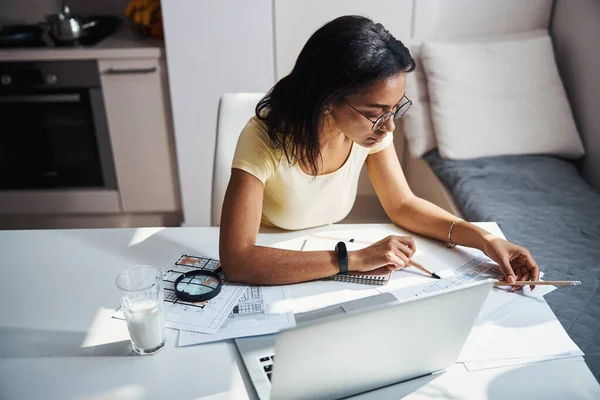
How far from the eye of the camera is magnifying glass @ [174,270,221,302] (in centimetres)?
110

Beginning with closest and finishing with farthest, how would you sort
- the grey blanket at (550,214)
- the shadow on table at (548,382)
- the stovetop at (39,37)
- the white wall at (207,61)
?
the shadow on table at (548,382) → the grey blanket at (550,214) → the white wall at (207,61) → the stovetop at (39,37)

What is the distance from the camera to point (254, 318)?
3.46ft

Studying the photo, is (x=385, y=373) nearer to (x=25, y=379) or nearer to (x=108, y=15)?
(x=25, y=379)

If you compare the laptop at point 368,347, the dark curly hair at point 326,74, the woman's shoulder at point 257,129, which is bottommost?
the laptop at point 368,347

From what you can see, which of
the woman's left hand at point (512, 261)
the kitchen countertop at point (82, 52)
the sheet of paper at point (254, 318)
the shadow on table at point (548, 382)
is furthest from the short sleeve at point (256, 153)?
the kitchen countertop at point (82, 52)

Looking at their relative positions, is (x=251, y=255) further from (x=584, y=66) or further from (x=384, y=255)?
(x=584, y=66)

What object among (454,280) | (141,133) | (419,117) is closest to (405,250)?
(454,280)

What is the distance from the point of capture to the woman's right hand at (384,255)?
1.18 meters

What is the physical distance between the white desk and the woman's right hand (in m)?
0.12

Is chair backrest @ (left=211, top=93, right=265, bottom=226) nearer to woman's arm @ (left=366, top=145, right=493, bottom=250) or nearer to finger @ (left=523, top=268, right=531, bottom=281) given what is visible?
woman's arm @ (left=366, top=145, right=493, bottom=250)

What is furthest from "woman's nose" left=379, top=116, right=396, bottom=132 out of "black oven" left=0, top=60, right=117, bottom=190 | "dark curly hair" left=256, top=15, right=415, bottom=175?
"black oven" left=0, top=60, right=117, bottom=190

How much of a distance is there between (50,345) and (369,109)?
77 centimetres

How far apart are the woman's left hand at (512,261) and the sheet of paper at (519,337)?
79mm

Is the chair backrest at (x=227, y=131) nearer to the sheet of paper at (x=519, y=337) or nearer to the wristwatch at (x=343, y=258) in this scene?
the wristwatch at (x=343, y=258)
